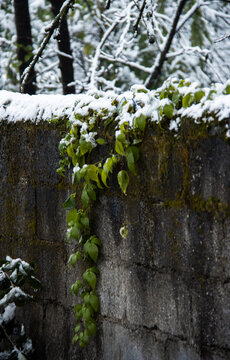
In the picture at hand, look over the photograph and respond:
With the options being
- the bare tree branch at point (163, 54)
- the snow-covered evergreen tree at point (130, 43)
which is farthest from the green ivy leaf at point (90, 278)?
the bare tree branch at point (163, 54)

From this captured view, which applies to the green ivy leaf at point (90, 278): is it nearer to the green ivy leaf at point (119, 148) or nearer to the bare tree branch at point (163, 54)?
the green ivy leaf at point (119, 148)

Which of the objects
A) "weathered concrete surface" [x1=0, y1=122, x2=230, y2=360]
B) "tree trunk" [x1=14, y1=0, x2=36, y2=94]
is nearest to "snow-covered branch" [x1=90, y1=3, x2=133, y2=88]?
"tree trunk" [x1=14, y1=0, x2=36, y2=94]

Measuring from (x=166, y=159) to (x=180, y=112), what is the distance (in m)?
0.22

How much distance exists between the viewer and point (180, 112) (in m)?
2.04

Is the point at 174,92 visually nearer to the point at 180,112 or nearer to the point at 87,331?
the point at 180,112

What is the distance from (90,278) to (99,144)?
720 millimetres

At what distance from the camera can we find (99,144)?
251 cm

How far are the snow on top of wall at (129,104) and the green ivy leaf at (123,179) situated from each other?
250mm

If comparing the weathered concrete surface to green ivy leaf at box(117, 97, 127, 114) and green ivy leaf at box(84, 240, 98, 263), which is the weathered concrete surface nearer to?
green ivy leaf at box(84, 240, 98, 263)

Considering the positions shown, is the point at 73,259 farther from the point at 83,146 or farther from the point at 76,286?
the point at 83,146

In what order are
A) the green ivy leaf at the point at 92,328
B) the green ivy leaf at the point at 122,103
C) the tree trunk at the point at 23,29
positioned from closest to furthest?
the green ivy leaf at the point at 122,103 < the green ivy leaf at the point at 92,328 < the tree trunk at the point at 23,29

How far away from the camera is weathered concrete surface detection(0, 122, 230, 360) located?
1.93 metres

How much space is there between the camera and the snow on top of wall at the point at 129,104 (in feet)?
6.33

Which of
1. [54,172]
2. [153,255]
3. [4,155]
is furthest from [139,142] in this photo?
[4,155]
